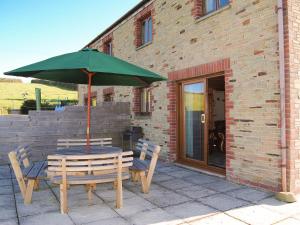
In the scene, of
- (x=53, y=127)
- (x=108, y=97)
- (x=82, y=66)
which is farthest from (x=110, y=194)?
(x=108, y=97)

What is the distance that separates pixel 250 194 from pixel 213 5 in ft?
15.0

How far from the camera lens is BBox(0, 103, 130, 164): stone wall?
27.8 feet

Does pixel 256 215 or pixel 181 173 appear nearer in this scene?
pixel 256 215

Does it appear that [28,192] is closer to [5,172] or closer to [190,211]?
[190,211]

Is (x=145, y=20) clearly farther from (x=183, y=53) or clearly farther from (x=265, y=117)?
(x=265, y=117)

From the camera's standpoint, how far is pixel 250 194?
16.6ft

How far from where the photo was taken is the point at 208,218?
3.93m

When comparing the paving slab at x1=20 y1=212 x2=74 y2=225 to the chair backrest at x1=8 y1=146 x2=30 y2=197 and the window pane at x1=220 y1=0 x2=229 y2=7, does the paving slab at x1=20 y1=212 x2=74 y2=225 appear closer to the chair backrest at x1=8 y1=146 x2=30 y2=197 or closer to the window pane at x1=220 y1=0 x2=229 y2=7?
the chair backrest at x1=8 y1=146 x2=30 y2=197

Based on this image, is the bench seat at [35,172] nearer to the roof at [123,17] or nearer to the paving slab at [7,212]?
the paving slab at [7,212]

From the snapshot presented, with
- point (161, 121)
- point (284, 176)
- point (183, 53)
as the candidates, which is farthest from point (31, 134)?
point (284, 176)

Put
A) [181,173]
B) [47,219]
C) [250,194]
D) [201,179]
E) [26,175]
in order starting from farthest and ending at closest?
[181,173] < [201,179] < [250,194] < [26,175] < [47,219]

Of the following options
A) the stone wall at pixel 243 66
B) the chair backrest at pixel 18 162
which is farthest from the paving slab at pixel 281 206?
the chair backrest at pixel 18 162

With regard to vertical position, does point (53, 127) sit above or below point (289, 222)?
above

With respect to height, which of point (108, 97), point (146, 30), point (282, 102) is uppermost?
point (146, 30)
